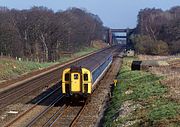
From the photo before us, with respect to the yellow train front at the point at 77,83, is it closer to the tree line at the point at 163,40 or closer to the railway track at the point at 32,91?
the railway track at the point at 32,91

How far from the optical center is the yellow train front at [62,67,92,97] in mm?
25594

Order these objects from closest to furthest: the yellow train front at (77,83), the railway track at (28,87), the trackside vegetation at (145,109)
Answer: the trackside vegetation at (145,109) < the yellow train front at (77,83) < the railway track at (28,87)

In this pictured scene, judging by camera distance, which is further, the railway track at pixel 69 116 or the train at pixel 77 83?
the train at pixel 77 83

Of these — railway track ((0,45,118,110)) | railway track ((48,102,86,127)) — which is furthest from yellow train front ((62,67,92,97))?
railway track ((0,45,118,110))

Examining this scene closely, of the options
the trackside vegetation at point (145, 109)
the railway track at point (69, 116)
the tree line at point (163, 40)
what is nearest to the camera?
the trackside vegetation at point (145, 109)

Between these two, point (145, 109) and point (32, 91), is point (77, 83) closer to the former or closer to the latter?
point (145, 109)

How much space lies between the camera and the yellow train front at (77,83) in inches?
1008

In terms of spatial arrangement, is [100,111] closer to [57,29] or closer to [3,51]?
[3,51]

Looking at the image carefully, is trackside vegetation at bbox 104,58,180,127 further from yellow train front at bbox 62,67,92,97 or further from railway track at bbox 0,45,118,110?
railway track at bbox 0,45,118,110

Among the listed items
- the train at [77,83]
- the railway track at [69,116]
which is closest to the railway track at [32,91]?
the railway track at [69,116]

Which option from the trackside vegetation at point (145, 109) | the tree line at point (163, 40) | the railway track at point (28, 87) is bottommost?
the railway track at point (28, 87)

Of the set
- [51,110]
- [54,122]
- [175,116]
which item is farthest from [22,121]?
[175,116]

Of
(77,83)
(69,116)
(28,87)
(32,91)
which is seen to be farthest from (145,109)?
(28,87)

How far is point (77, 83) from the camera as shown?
25.6 meters
